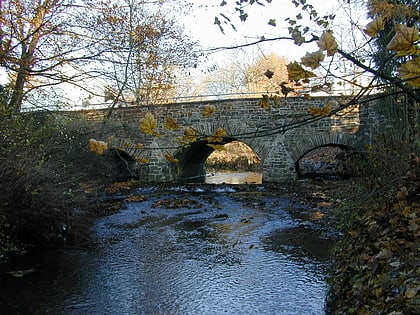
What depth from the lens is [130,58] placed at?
10.2 metres

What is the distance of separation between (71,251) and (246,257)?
105 inches

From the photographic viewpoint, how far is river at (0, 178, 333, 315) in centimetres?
422

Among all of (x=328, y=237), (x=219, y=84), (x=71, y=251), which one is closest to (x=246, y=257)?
(x=328, y=237)

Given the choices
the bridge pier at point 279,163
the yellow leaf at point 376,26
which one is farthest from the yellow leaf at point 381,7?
the bridge pier at point 279,163

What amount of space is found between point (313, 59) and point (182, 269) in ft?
14.1

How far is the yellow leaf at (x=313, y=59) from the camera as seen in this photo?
4.93ft

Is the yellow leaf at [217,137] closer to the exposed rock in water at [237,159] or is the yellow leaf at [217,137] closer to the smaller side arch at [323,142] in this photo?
the smaller side arch at [323,142]

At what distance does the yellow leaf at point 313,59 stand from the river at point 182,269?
3.06 meters

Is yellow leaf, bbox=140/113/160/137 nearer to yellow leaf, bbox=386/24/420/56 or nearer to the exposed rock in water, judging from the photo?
yellow leaf, bbox=386/24/420/56

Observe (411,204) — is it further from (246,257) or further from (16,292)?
(16,292)

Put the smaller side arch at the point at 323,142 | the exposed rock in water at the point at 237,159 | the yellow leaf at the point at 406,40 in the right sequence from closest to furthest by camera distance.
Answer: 1. the yellow leaf at the point at 406,40
2. the smaller side arch at the point at 323,142
3. the exposed rock in water at the point at 237,159

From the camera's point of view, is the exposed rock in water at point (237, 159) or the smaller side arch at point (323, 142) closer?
the smaller side arch at point (323, 142)

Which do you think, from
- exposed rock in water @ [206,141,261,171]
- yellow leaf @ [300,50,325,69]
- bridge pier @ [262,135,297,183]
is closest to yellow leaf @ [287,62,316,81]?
yellow leaf @ [300,50,325,69]

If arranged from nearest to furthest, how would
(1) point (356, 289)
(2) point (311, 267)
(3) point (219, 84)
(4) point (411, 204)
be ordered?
1. (1) point (356, 289)
2. (4) point (411, 204)
3. (2) point (311, 267)
4. (3) point (219, 84)
